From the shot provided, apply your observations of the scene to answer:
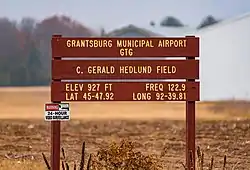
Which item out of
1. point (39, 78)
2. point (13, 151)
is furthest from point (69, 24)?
point (13, 151)

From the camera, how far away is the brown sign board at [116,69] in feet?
32.0

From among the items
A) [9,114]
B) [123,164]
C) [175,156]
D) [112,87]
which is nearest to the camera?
[123,164]

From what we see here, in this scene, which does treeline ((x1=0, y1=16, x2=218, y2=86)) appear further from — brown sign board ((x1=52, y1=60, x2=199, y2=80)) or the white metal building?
brown sign board ((x1=52, y1=60, x2=199, y2=80))

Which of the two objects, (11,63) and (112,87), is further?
(11,63)

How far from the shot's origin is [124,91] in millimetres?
9805

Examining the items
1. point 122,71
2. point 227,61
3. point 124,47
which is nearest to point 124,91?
point 122,71

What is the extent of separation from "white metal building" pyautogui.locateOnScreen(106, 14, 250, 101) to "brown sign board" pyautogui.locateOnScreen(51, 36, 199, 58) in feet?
87.4

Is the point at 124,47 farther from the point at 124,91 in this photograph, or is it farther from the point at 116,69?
the point at 124,91

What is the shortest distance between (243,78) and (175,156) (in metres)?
23.0

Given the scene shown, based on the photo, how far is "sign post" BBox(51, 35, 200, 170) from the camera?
31.9 ft

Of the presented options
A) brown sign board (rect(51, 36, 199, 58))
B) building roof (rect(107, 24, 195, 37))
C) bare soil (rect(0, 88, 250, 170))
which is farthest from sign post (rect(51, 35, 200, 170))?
building roof (rect(107, 24, 195, 37))

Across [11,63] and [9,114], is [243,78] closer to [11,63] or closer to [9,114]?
[9,114]

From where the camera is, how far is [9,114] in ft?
106

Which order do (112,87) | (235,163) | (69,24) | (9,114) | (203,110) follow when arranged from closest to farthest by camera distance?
1. (112,87)
2. (235,163)
3. (9,114)
4. (203,110)
5. (69,24)
